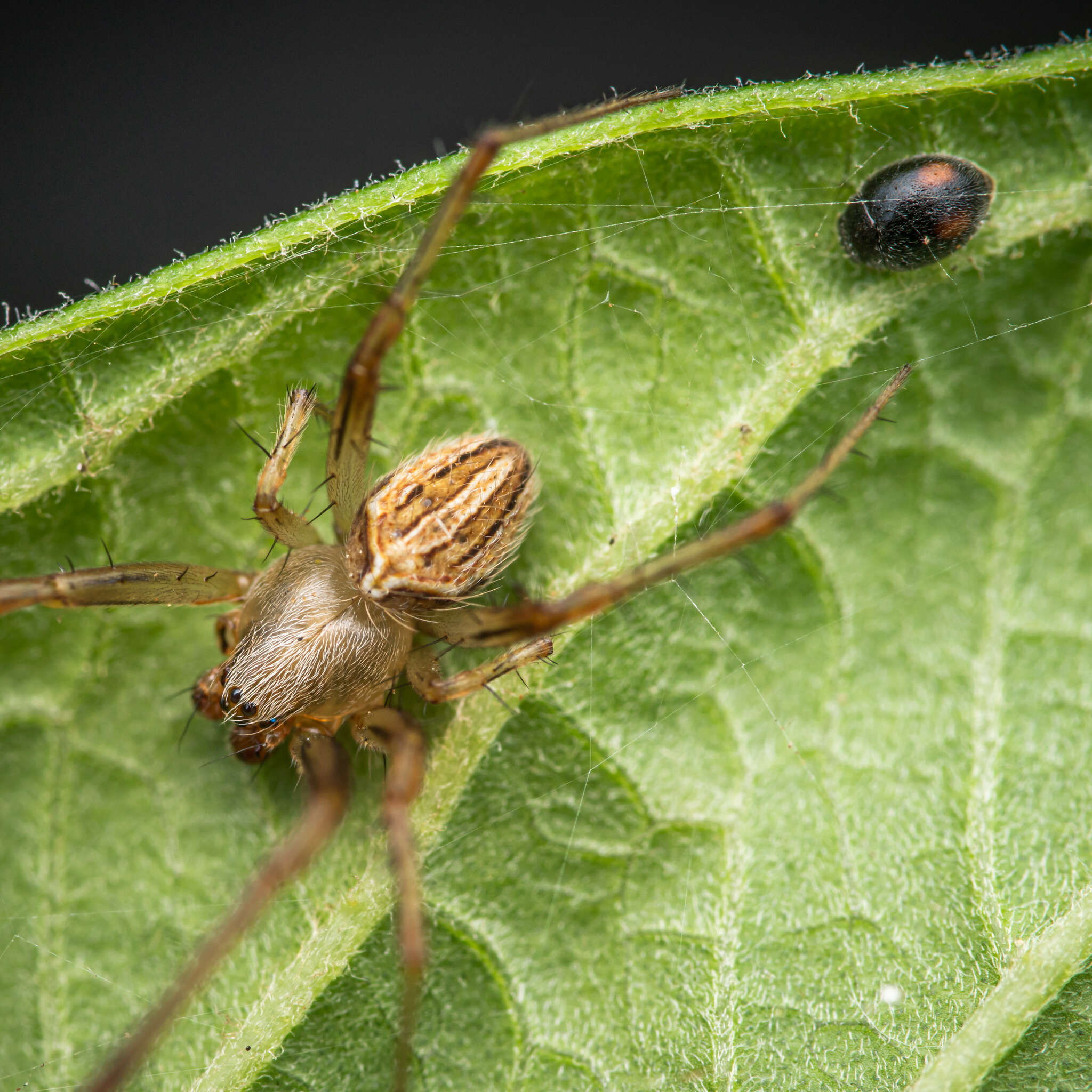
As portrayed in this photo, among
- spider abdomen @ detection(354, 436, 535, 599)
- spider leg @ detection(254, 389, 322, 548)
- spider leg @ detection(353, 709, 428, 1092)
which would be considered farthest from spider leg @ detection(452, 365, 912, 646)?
spider leg @ detection(254, 389, 322, 548)

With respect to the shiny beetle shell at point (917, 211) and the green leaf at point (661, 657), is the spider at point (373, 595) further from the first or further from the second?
the shiny beetle shell at point (917, 211)

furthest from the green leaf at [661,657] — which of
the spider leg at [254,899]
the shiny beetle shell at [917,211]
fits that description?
the spider leg at [254,899]

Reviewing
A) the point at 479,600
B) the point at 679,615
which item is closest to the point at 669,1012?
the point at 679,615

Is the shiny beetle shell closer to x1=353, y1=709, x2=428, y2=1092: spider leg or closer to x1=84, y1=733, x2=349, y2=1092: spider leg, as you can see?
x1=353, y1=709, x2=428, y2=1092: spider leg

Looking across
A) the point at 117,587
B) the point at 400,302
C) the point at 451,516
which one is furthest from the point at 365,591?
the point at 400,302

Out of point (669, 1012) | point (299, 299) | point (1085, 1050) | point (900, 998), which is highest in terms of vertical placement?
point (299, 299)

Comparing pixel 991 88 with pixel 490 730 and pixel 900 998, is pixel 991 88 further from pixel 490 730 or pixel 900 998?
pixel 900 998

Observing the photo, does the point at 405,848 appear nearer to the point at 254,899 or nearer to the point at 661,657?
the point at 254,899
